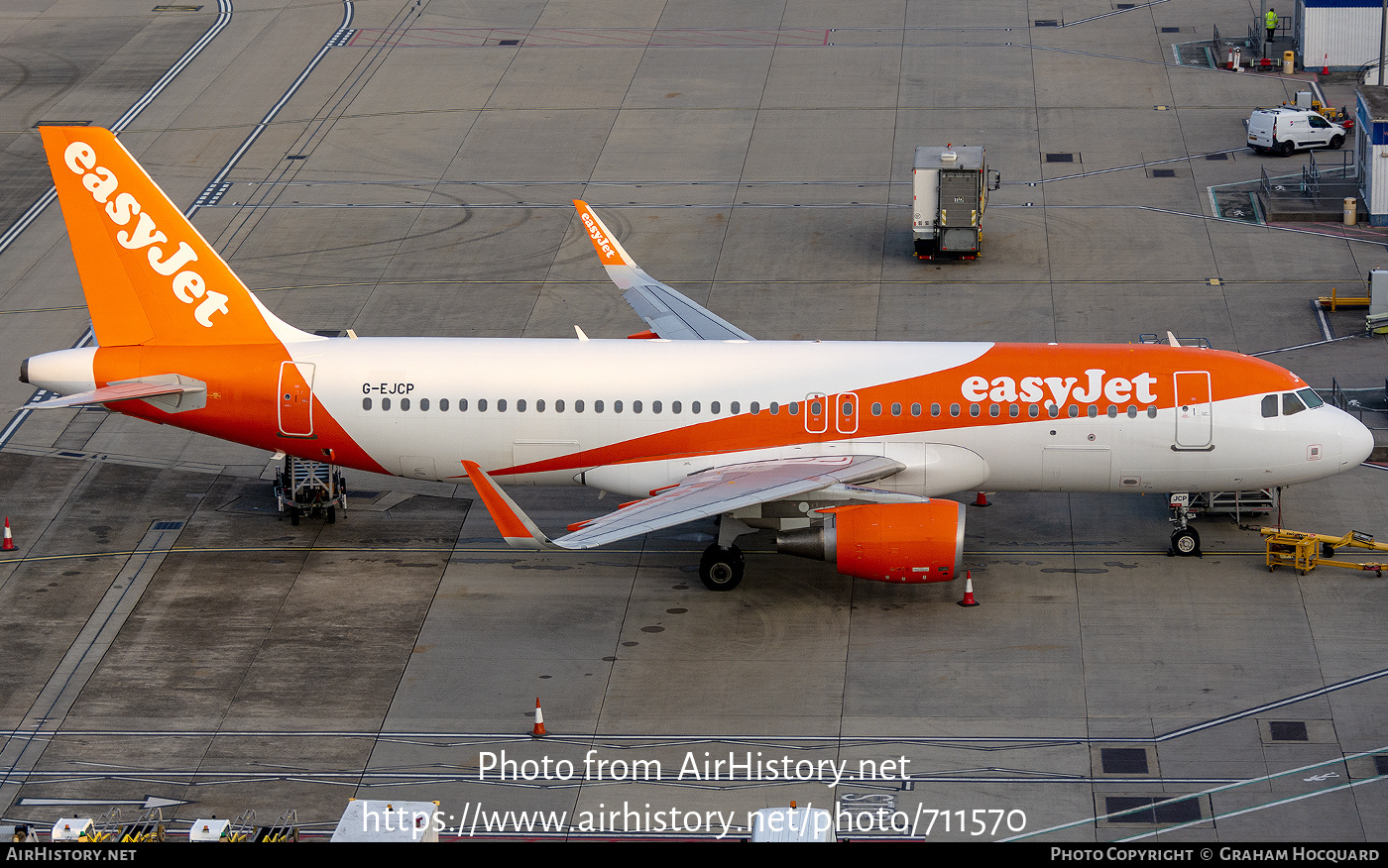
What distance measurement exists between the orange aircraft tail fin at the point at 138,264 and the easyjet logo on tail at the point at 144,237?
0.8 inches

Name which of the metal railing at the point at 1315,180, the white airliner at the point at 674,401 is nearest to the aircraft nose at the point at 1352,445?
the white airliner at the point at 674,401

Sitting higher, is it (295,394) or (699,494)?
(295,394)

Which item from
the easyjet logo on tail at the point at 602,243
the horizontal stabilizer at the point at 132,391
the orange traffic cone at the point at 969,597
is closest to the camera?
the orange traffic cone at the point at 969,597

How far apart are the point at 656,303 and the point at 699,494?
9.81 meters

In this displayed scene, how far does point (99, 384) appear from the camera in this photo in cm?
3619

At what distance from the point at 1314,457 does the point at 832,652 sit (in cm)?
1169

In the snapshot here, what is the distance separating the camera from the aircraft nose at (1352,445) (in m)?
35.6

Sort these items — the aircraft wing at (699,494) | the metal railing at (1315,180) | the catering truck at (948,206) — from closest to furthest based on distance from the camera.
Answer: the aircraft wing at (699,494) < the catering truck at (948,206) < the metal railing at (1315,180)

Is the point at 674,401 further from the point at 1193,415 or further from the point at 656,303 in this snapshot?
the point at 1193,415

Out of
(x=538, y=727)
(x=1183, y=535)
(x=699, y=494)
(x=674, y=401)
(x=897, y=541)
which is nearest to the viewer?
(x=538, y=727)

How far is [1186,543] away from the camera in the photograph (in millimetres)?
36312

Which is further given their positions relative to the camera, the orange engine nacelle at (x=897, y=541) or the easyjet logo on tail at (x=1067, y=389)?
the easyjet logo on tail at (x=1067, y=389)

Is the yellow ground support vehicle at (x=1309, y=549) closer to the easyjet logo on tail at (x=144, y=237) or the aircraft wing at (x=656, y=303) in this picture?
the aircraft wing at (x=656, y=303)

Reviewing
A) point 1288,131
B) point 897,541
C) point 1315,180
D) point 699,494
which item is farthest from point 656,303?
point 1288,131
